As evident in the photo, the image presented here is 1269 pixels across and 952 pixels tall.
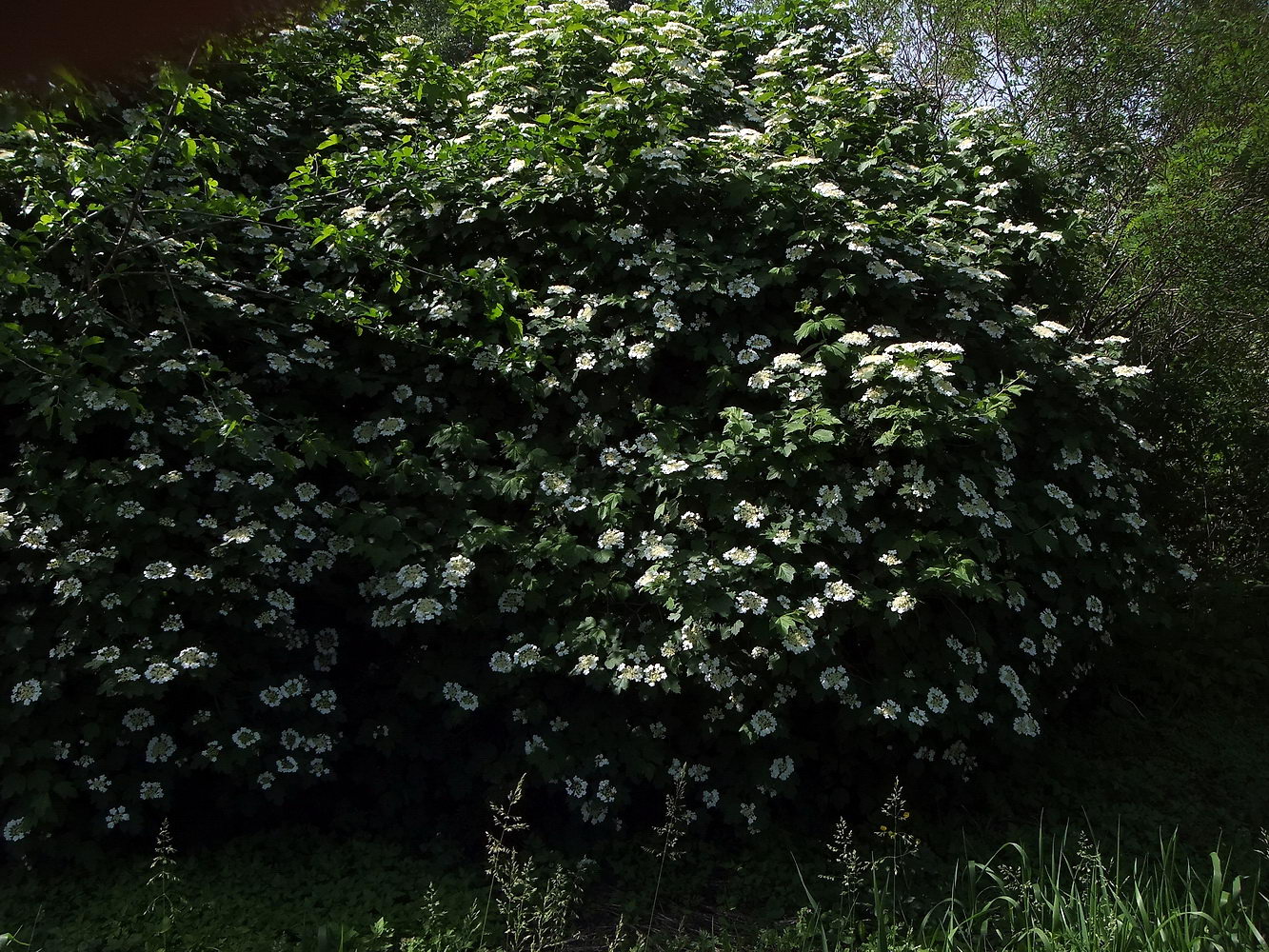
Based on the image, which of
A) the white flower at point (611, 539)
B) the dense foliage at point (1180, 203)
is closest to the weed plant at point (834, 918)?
the white flower at point (611, 539)

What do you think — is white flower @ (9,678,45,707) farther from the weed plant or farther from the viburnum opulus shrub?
the weed plant

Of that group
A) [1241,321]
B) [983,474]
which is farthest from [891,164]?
[1241,321]

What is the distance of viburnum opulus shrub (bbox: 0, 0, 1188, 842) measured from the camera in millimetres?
3238

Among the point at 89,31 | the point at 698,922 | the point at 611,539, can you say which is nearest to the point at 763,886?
the point at 698,922

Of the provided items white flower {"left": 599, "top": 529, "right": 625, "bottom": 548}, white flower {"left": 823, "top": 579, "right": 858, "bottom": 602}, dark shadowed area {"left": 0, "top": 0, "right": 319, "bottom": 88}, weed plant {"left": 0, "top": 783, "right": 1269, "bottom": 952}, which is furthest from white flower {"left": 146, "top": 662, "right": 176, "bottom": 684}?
dark shadowed area {"left": 0, "top": 0, "right": 319, "bottom": 88}

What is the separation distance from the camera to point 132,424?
3.40 m

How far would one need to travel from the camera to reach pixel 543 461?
3.60 meters

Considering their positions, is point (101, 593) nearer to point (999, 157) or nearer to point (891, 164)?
point (891, 164)

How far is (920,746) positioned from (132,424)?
9.75 feet

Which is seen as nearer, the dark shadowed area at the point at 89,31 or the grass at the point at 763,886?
the dark shadowed area at the point at 89,31

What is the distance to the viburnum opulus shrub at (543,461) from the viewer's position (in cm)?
324

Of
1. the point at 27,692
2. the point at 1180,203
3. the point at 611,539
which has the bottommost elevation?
the point at 27,692

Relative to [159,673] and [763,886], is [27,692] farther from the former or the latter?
[763,886]

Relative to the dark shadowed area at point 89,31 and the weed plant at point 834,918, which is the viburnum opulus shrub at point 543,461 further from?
the dark shadowed area at point 89,31
